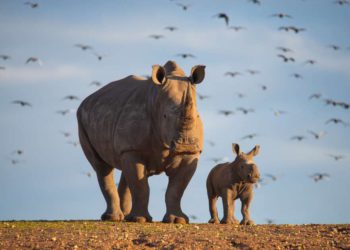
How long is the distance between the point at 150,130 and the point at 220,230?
10.6 feet

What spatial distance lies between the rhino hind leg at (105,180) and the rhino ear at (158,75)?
3425 mm

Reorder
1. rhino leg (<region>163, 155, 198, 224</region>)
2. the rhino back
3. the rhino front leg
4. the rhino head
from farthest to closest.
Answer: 1. the rhino front leg
2. the rhino back
3. rhino leg (<region>163, 155, 198, 224</region>)
4. the rhino head

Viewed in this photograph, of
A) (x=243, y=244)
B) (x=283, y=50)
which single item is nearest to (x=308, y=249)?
(x=243, y=244)

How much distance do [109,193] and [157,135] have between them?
8.81 ft

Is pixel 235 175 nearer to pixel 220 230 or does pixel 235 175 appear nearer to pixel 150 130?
pixel 150 130

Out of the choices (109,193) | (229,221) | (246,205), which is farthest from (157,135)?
(246,205)

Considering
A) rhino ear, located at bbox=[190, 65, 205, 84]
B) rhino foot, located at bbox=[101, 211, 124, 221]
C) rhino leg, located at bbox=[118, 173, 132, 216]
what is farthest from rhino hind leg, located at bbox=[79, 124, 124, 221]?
rhino ear, located at bbox=[190, 65, 205, 84]

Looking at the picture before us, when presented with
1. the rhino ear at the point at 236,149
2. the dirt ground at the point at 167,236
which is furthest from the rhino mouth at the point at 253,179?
the dirt ground at the point at 167,236

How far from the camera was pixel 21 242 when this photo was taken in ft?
55.8

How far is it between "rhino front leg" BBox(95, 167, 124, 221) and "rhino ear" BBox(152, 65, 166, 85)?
3.42 metres

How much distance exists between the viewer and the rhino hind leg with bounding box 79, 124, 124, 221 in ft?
74.1

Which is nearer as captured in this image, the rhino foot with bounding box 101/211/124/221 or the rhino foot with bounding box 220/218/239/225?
the rhino foot with bounding box 101/211/124/221

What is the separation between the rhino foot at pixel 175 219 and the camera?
67.8ft

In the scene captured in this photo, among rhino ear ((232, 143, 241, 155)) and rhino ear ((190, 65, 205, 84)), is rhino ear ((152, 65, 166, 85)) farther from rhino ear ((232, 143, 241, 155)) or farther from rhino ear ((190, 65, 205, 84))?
rhino ear ((232, 143, 241, 155))
